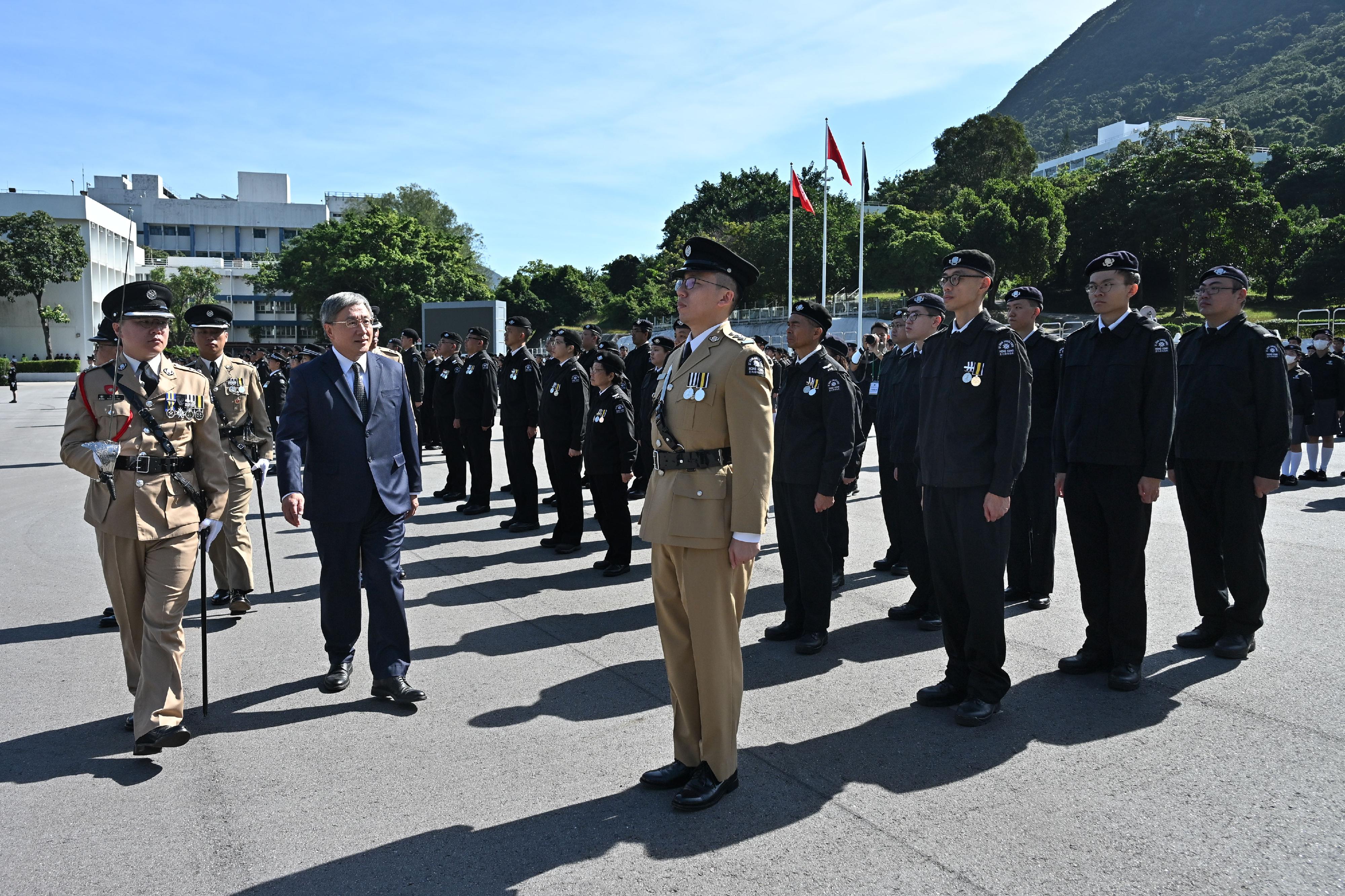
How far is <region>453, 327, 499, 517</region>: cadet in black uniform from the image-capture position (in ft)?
35.3

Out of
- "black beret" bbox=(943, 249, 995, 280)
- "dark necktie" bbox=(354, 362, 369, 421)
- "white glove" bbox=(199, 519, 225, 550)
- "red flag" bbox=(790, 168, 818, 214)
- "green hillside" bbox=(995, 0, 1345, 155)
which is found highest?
"green hillside" bbox=(995, 0, 1345, 155)

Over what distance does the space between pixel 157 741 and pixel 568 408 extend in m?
5.42

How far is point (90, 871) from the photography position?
126 inches

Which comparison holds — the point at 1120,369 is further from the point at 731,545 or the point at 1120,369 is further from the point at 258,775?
the point at 258,775

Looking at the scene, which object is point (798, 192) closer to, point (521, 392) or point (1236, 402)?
point (521, 392)

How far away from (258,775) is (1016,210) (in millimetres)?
67360

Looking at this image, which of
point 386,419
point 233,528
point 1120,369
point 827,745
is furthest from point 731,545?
point 233,528

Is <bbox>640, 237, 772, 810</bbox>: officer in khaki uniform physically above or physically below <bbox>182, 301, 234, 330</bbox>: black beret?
below

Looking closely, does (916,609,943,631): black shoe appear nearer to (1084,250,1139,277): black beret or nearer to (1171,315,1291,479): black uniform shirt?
(1171,315,1291,479): black uniform shirt

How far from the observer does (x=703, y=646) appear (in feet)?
12.2

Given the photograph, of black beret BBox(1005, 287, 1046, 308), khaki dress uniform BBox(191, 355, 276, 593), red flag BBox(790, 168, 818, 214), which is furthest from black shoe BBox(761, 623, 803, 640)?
red flag BBox(790, 168, 818, 214)

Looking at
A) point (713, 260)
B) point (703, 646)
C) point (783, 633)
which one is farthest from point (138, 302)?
point (783, 633)

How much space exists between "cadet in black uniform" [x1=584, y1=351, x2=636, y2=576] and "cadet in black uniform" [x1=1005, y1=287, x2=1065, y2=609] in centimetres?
322

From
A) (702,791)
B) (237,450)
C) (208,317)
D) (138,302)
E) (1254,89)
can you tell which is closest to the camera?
(702,791)
